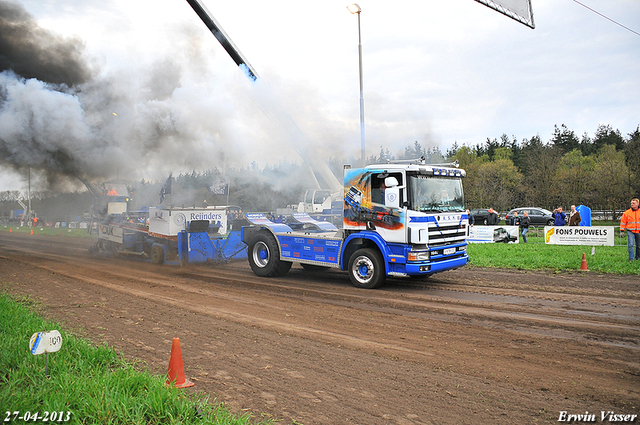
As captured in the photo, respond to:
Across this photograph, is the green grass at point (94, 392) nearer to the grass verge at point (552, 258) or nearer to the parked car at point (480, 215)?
the grass verge at point (552, 258)

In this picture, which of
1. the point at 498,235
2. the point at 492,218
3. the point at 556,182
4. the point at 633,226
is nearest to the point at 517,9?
the point at 633,226

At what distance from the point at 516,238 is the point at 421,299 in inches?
566

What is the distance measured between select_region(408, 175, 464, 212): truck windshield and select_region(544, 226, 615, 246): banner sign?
377 inches

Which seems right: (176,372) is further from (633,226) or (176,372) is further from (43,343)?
(633,226)

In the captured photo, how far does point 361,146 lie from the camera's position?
18.0 m

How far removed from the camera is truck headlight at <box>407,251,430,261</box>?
9453mm

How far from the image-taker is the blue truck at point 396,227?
31.3 ft

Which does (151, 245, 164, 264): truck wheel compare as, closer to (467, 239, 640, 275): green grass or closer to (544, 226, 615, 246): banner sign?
(467, 239, 640, 275): green grass

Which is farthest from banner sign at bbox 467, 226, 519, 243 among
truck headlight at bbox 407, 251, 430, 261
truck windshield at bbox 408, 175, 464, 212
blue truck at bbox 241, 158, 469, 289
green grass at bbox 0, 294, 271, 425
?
green grass at bbox 0, 294, 271, 425

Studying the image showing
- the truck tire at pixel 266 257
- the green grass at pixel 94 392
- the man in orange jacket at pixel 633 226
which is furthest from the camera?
the man in orange jacket at pixel 633 226


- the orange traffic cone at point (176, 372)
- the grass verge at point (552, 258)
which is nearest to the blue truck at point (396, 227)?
the grass verge at point (552, 258)

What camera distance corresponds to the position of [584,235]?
1711 cm

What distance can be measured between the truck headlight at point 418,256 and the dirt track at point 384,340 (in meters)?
0.80

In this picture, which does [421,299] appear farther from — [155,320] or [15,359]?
[15,359]
